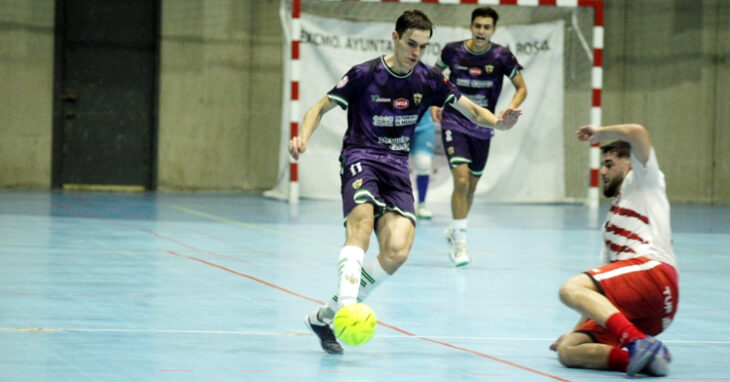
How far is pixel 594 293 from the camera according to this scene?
206 inches

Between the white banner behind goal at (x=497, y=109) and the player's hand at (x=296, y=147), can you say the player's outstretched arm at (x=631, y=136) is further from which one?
the white banner behind goal at (x=497, y=109)

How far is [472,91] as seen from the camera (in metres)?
10.1

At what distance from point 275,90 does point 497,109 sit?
3701 mm

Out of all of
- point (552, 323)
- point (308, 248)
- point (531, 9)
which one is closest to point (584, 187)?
point (531, 9)

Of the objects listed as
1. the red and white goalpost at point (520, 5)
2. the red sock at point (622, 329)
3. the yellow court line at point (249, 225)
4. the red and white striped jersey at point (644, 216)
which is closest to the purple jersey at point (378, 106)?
the red and white striped jersey at point (644, 216)

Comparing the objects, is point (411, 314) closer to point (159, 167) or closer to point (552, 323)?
point (552, 323)

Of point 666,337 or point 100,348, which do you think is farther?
point 666,337

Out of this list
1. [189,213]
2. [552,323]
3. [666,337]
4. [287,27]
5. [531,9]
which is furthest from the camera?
[531,9]

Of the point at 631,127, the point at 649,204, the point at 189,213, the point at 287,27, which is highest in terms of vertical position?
the point at 287,27

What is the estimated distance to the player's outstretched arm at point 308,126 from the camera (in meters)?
5.55

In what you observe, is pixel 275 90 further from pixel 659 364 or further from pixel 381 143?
pixel 659 364

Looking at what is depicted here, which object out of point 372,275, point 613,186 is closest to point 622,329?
point 613,186

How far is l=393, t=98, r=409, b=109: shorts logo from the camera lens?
606 cm

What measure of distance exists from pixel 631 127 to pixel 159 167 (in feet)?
44.4
